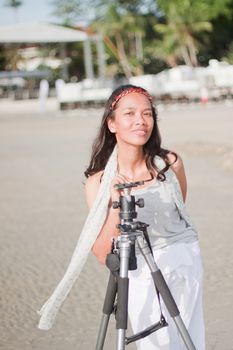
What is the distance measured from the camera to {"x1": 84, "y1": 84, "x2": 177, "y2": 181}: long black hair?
249cm

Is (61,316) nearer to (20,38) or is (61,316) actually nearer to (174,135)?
(174,135)

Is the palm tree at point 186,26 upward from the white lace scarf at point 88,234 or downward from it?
upward

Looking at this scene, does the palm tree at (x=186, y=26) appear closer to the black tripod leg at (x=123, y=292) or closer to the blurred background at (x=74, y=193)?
the blurred background at (x=74, y=193)

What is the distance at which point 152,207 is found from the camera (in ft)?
8.20

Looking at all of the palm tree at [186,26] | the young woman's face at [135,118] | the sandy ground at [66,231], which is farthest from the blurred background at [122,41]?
the young woman's face at [135,118]

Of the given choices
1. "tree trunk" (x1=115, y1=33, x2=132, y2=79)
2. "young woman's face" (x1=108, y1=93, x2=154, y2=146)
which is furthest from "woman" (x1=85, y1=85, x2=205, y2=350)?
"tree trunk" (x1=115, y1=33, x2=132, y2=79)

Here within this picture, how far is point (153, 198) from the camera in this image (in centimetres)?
250

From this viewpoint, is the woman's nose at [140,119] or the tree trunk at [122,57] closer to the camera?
the woman's nose at [140,119]

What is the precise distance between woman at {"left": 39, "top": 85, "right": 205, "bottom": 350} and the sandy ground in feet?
4.26

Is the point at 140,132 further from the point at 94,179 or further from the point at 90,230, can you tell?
the point at 90,230

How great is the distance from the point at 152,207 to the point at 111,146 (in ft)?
0.97

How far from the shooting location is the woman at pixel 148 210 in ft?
7.98

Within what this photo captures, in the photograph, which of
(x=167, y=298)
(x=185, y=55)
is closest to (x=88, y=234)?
(x=167, y=298)

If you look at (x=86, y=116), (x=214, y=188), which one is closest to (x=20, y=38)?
(x=86, y=116)
